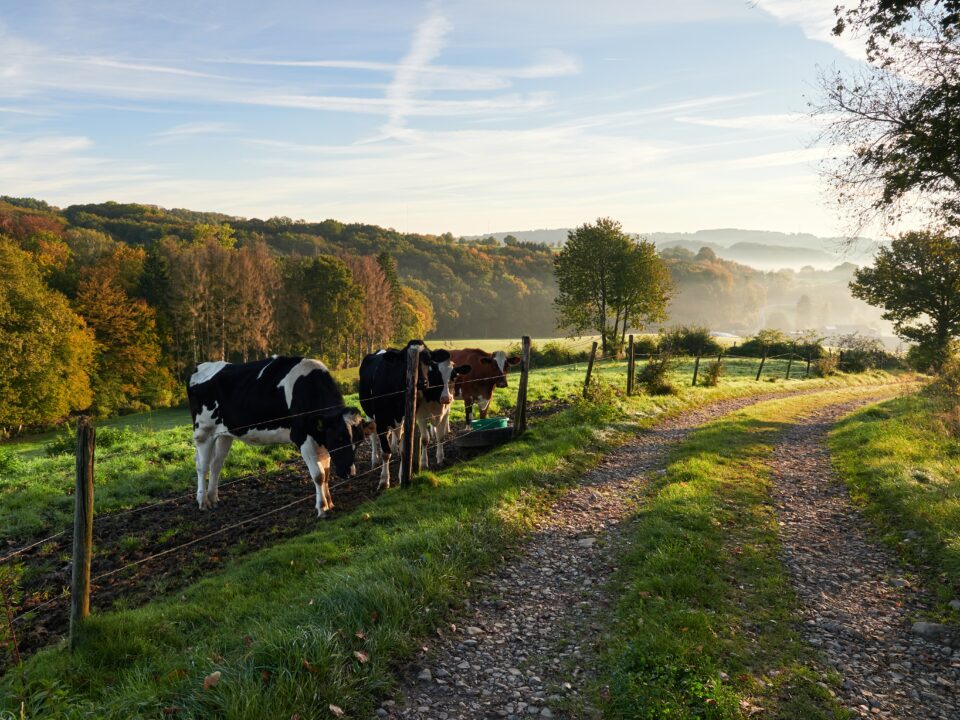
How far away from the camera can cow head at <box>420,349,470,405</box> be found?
38.2ft

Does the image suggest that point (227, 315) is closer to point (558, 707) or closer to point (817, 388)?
point (817, 388)

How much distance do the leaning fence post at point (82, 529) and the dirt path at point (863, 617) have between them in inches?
277

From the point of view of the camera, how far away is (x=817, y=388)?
30031 millimetres

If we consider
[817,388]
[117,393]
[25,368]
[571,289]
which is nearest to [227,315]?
[117,393]

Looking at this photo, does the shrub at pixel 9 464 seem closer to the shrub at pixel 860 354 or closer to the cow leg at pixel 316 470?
the cow leg at pixel 316 470

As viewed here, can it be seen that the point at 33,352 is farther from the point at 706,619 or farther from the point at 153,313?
the point at 706,619

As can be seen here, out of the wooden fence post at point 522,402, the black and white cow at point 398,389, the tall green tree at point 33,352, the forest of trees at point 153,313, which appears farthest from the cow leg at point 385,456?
the forest of trees at point 153,313

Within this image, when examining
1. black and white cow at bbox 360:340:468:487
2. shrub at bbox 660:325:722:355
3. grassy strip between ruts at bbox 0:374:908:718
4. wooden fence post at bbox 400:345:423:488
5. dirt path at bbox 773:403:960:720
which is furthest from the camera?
shrub at bbox 660:325:722:355

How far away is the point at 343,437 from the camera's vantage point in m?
9.55

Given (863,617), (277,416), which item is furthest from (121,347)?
(863,617)

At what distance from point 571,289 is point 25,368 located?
41398mm

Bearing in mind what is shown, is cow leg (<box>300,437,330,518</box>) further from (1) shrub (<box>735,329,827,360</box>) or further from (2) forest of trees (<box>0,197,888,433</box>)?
(1) shrub (<box>735,329,827,360</box>)

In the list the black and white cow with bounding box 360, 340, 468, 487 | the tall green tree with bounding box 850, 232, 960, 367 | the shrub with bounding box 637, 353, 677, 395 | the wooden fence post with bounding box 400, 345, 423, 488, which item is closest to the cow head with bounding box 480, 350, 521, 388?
the black and white cow with bounding box 360, 340, 468, 487

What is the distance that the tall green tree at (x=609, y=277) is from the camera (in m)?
45.7
